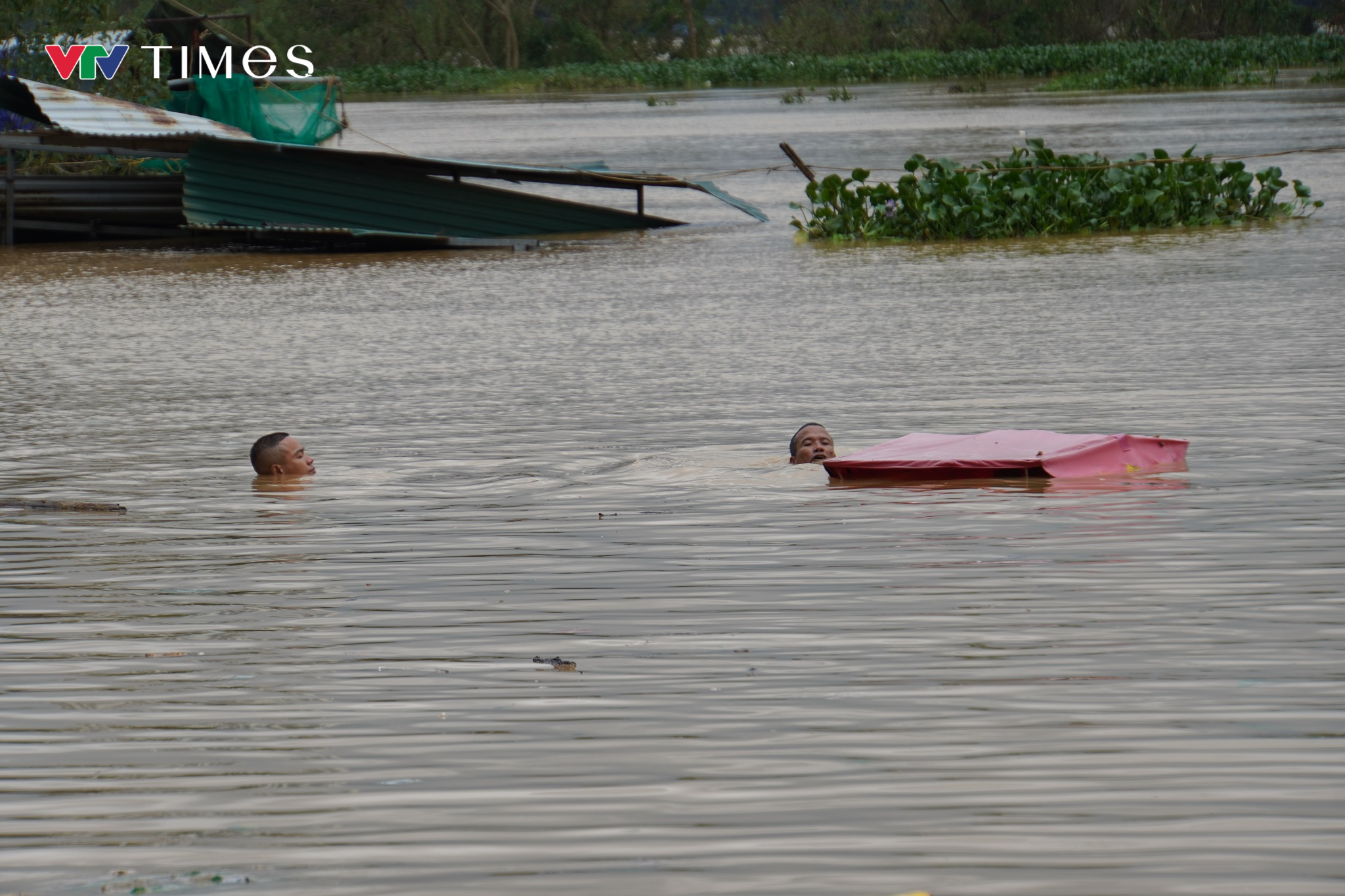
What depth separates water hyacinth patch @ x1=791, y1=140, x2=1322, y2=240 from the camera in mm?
20203

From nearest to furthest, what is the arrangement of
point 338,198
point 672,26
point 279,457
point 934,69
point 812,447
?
point 812,447 → point 279,457 → point 338,198 → point 934,69 → point 672,26

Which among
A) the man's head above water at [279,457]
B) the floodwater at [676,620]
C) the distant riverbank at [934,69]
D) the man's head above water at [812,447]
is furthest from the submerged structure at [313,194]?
the distant riverbank at [934,69]

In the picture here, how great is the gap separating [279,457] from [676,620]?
11.2ft

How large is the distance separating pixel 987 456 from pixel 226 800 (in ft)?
13.8

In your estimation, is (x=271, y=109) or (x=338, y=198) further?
(x=271, y=109)

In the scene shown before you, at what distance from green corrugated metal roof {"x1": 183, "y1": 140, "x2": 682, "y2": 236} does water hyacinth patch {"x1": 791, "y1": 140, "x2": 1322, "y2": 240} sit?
4.34m

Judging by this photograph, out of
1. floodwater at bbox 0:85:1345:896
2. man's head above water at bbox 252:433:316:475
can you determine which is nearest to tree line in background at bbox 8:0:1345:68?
floodwater at bbox 0:85:1345:896

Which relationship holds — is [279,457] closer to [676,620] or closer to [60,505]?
[60,505]

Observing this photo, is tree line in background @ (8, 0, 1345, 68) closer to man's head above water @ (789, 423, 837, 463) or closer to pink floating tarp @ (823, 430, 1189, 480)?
man's head above water @ (789, 423, 837, 463)

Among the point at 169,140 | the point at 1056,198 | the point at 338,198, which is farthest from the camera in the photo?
the point at 338,198

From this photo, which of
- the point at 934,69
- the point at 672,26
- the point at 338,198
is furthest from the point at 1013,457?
the point at 672,26

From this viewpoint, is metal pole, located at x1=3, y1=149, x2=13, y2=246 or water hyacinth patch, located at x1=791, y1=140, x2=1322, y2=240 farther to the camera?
metal pole, located at x1=3, y1=149, x2=13, y2=246

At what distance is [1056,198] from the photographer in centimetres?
2027

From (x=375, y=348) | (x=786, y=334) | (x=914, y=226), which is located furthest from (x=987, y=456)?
(x=914, y=226)
